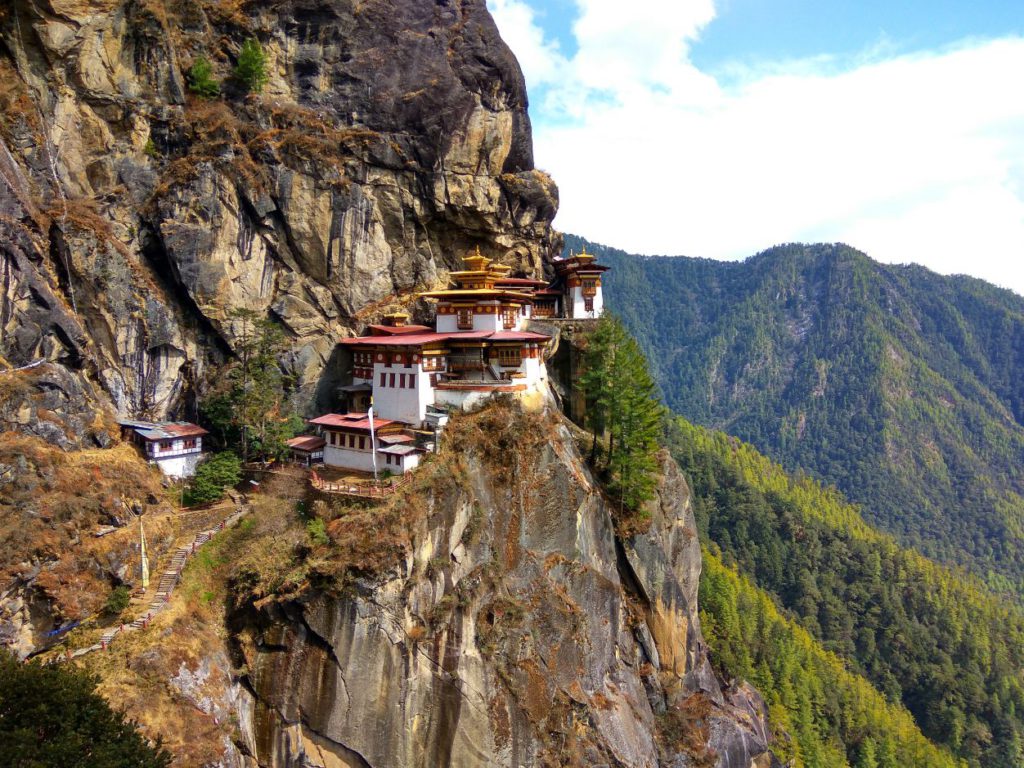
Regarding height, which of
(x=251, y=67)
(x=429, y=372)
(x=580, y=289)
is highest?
(x=251, y=67)

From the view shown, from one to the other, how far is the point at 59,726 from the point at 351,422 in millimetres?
19759

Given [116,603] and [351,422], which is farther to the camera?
[351,422]

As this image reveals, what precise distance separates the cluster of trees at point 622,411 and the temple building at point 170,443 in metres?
24.5

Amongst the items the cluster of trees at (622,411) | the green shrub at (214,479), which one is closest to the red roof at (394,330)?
the cluster of trees at (622,411)

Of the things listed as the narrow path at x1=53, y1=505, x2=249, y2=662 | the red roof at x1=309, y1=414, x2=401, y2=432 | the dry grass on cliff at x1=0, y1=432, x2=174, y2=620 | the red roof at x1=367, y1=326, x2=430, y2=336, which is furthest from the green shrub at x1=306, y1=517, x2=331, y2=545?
the red roof at x1=367, y1=326, x2=430, y2=336

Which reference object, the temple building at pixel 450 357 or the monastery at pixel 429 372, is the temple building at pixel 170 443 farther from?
the temple building at pixel 450 357

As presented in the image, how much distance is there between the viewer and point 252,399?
36406mm

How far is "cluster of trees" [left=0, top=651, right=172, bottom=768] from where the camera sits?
1645cm

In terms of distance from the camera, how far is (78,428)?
30016mm

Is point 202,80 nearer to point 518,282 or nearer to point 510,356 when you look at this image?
point 518,282

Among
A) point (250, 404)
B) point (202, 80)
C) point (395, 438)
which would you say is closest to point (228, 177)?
point (202, 80)

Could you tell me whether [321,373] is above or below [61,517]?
above

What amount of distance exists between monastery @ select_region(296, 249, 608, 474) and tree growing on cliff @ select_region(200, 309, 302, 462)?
279 cm

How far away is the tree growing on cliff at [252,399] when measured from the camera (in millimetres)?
36312
